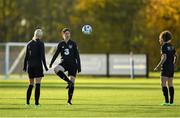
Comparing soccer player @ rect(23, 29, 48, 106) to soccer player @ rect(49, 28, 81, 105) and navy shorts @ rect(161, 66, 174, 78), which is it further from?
navy shorts @ rect(161, 66, 174, 78)

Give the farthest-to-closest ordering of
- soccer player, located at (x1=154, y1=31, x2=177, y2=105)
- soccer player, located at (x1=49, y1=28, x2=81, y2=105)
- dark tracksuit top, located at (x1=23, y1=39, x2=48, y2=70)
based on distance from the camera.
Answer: soccer player, located at (x1=154, y1=31, x2=177, y2=105) < soccer player, located at (x1=49, y1=28, x2=81, y2=105) < dark tracksuit top, located at (x1=23, y1=39, x2=48, y2=70)

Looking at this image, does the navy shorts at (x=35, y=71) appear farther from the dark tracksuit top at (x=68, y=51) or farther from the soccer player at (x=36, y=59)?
the dark tracksuit top at (x=68, y=51)

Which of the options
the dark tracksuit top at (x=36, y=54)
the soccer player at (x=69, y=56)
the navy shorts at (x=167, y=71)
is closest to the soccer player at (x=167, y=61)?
the navy shorts at (x=167, y=71)

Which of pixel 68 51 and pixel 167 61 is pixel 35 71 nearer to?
pixel 68 51

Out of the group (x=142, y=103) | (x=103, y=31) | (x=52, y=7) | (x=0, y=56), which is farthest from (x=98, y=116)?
(x=52, y=7)

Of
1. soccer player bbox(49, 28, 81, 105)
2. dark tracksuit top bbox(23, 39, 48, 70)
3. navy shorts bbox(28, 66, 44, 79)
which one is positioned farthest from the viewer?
soccer player bbox(49, 28, 81, 105)

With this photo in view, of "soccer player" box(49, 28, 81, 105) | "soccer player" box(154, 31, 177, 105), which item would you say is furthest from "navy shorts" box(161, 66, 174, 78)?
"soccer player" box(49, 28, 81, 105)

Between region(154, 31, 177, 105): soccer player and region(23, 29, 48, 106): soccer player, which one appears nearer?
region(23, 29, 48, 106): soccer player

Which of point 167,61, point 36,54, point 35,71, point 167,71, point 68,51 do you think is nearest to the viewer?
point 35,71

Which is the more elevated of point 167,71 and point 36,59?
point 36,59

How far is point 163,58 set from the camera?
953 inches

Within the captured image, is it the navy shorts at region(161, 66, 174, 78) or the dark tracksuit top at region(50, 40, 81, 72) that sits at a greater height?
the dark tracksuit top at region(50, 40, 81, 72)

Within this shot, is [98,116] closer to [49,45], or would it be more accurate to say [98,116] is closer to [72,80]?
[72,80]

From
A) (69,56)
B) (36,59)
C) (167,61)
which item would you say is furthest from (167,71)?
(36,59)
